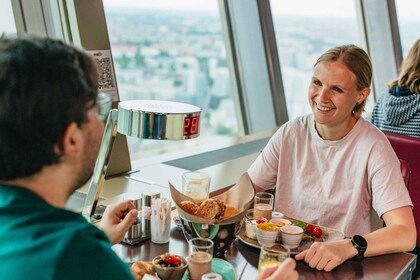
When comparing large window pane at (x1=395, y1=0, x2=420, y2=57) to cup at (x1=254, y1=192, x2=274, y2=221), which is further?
large window pane at (x1=395, y1=0, x2=420, y2=57)

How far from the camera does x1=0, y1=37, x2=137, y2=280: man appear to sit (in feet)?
3.04

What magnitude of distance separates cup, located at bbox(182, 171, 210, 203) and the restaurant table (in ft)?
0.51

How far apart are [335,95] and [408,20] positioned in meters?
4.46

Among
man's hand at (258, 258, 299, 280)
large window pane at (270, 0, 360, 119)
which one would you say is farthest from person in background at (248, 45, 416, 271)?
large window pane at (270, 0, 360, 119)

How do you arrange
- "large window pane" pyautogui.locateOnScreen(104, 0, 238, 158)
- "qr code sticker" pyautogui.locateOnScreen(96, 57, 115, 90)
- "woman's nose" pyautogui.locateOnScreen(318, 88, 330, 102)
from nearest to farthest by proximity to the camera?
1. "woman's nose" pyautogui.locateOnScreen(318, 88, 330, 102)
2. "qr code sticker" pyautogui.locateOnScreen(96, 57, 115, 90)
3. "large window pane" pyautogui.locateOnScreen(104, 0, 238, 158)

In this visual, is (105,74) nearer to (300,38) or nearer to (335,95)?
(335,95)

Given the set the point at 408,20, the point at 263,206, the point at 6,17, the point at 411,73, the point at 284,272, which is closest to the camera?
the point at 284,272

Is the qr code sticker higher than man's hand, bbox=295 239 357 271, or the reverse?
the qr code sticker

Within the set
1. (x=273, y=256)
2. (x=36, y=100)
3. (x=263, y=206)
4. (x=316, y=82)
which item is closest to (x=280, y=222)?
(x=263, y=206)

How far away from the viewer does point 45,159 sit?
3.28 feet

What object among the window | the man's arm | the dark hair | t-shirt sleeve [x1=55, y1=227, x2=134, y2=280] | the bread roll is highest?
the window

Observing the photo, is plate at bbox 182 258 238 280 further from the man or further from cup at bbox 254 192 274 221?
the man

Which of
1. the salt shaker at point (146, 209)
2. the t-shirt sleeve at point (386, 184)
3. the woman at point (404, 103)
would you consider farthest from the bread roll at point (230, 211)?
the woman at point (404, 103)

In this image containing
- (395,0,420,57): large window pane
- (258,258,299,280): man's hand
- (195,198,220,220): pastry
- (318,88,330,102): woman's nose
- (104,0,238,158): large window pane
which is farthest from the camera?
(395,0,420,57): large window pane
